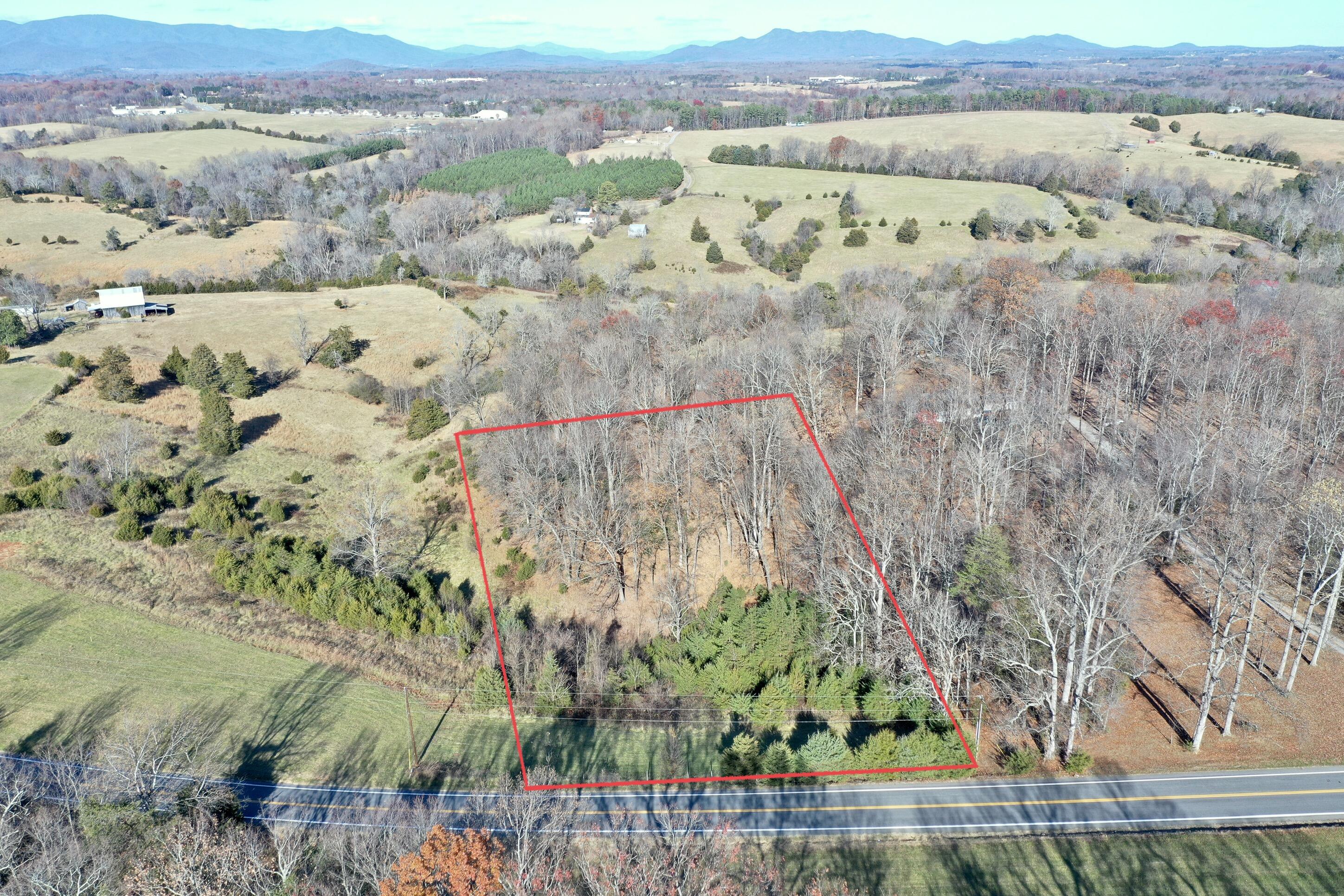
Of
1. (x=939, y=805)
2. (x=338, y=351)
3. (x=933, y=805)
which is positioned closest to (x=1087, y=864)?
(x=939, y=805)

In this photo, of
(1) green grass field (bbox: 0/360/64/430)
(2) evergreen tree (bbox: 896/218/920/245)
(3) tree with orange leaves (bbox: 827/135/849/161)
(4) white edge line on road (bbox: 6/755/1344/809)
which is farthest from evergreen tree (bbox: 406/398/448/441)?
(3) tree with orange leaves (bbox: 827/135/849/161)

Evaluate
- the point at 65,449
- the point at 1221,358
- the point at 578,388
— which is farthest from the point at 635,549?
the point at 1221,358

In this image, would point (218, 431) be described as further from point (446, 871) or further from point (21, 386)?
point (446, 871)

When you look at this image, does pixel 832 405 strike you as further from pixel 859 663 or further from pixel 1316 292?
pixel 1316 292

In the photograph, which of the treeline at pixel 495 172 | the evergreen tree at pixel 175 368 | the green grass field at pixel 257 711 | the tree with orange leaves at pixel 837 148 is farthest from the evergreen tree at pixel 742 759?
the tree with orange leaves at pixel 837 148

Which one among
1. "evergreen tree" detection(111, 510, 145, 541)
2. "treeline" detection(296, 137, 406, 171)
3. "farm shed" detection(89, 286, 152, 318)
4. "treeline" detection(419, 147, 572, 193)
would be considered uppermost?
"treeline" detection(296, 137, 406, 171)

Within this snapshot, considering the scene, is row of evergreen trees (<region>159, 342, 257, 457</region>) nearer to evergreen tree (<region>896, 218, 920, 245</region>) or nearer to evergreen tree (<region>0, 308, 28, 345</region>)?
evergreen tree (<region>0, 308, 28, 345</region>)
